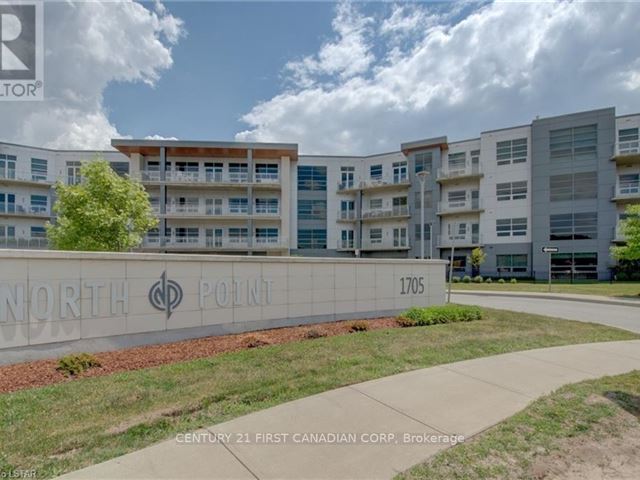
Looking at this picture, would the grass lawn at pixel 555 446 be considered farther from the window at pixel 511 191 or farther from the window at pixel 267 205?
the window at pixel 511 191

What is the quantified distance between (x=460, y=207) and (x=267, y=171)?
878 inches

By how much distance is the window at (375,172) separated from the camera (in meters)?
40.4

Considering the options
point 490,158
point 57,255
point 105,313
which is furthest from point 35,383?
point 490,158

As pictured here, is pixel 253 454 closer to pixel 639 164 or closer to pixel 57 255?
pixel 57 255

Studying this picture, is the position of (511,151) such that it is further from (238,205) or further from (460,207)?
(238,205)

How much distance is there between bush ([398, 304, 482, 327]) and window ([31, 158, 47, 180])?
42.8m

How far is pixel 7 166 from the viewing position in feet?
111

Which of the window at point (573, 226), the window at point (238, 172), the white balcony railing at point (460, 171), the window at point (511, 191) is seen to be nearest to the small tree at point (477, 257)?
the window at point (511, 191)

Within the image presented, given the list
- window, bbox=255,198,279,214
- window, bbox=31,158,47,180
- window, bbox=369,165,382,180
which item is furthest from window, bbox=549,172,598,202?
window, bbox=31,158,47,180

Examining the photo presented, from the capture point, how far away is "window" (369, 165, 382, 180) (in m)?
40.4

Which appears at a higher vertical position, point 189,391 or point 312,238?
point 312,238

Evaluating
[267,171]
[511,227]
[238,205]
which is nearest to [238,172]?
[267,171]

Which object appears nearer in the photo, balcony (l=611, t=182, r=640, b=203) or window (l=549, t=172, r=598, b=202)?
balcony (l=611, t=182, r=640, b=203)

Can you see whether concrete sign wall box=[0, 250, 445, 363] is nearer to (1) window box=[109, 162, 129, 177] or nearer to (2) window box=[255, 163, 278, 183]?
(2) window box=[255, 163, 278, 183]
